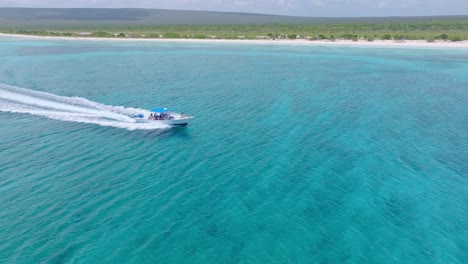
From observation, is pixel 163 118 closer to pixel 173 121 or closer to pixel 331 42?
pixel 173 121

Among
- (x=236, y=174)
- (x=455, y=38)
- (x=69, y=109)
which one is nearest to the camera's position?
(x=236, y=174)

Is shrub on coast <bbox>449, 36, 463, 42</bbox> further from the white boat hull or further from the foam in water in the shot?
the foam in water

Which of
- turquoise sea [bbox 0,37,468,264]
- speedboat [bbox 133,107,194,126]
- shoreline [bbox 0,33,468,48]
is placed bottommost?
turquoise sea [bbox 0,37,468,264]

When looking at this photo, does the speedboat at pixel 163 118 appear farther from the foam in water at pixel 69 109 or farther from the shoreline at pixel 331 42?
the shoreline at pixel 331 42

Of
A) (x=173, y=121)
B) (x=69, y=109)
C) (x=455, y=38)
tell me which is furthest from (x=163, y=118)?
(x=455, y=38)

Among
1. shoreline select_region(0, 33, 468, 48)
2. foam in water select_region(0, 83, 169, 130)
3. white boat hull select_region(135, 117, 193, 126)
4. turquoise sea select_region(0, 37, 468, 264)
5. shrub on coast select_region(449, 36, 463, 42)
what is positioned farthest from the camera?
shrub on coast select_region(449, 36, 463, 42)

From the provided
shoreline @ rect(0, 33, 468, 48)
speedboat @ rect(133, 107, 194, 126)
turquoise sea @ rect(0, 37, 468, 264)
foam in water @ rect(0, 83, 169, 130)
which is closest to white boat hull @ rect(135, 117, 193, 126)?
speedboat @ rect(133, 107, 194, 126)

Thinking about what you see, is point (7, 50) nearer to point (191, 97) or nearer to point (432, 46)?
point (191, 97)
